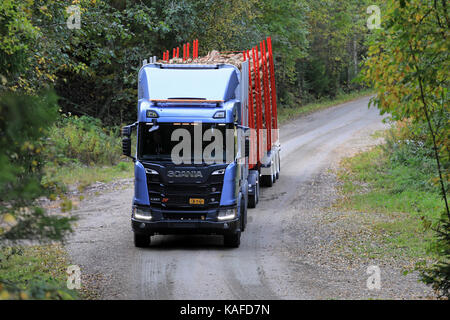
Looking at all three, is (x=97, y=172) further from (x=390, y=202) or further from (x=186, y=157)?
(x=186, y=157)

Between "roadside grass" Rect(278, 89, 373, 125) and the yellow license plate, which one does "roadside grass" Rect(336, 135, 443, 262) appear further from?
"roadside grass" Rect(278, 89, 373, 125)

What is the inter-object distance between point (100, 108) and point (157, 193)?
21.0 meters

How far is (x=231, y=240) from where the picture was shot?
14.4 meters

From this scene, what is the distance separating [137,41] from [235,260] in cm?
2101

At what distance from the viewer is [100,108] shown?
112 feet

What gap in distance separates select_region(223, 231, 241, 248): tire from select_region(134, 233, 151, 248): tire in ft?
5.58

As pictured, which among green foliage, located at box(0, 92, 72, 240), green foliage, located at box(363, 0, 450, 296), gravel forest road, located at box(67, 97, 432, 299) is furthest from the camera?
gravel forest road, located at box(67, 97, 432, 299)

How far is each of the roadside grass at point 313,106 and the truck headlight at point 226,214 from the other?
92.6ft

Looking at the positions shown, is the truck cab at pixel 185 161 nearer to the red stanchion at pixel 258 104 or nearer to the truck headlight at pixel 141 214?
the truck headlight at pixel 141 214

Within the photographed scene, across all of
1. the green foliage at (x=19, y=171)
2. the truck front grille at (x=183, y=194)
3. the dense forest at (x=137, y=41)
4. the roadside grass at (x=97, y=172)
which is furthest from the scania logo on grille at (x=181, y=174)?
the green foliage at (x=19, y=171)

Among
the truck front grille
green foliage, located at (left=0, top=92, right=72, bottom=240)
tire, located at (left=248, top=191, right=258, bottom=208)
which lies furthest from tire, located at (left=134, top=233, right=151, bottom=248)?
green foliage, located at (left=0, top=92, right=72, bottom=240)

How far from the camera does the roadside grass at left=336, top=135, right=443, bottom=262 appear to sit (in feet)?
48.1

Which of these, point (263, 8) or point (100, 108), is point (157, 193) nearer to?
point (100, 108)

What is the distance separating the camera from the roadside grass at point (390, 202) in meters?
14.7
